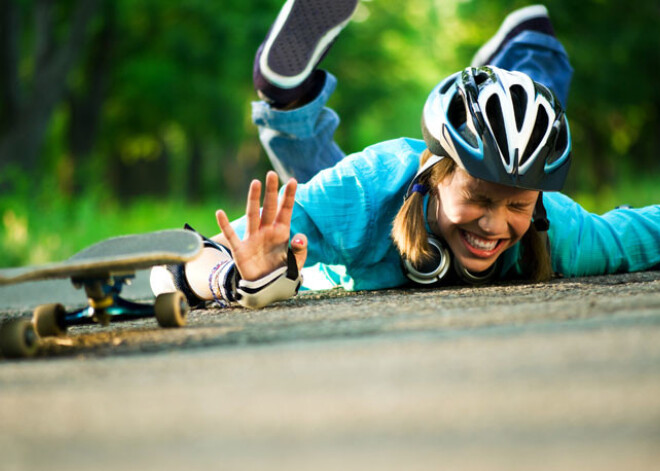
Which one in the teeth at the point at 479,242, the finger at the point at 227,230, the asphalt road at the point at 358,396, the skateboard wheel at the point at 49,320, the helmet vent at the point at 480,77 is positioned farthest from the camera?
the helmet vent at the point at 480,77

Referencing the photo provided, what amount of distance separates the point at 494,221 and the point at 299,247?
2.83 ft

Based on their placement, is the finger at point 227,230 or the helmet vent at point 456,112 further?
the helmet vent at point 456,112

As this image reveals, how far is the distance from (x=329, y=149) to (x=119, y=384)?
11.4 ft

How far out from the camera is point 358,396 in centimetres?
158

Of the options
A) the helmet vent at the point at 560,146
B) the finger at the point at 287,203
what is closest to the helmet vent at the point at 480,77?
the helmet vent at the point at 560,146

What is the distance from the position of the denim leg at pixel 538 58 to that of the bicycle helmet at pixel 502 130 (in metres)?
2.15

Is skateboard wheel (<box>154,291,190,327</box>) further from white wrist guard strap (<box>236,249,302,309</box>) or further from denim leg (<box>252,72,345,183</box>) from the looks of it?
denim leg (<box>252,72,345,183</box>)

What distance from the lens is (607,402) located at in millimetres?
1399

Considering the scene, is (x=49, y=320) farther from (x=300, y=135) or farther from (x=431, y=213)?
(x=300, y=135)

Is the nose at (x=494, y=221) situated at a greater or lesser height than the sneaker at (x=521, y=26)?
lesser

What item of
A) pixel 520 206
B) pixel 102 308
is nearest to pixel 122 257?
pixel 102 308

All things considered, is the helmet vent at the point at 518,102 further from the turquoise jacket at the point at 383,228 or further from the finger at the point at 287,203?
the finger at the point at 287,203

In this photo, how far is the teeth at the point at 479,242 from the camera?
11.6ft

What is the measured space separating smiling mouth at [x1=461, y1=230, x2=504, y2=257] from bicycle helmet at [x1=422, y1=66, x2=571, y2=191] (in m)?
0.34
